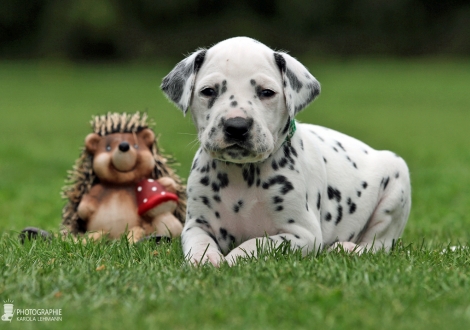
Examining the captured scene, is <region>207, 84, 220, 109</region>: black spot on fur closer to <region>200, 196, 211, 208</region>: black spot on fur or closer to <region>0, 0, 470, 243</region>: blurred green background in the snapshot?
<region>200, 196, 211, 208</region>: black spot on fur

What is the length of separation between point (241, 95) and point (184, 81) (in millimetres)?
605

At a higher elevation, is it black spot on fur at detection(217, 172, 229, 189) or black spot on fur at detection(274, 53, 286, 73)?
black spot on fur at detection(274, 53, 286, 73)

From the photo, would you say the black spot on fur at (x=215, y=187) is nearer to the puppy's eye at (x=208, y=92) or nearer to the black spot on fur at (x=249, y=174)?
the black spot on fur at (x=249, y=174)

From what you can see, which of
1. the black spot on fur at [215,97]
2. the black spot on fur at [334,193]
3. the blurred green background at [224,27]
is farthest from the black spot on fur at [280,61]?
the blurred green background at [224,27]

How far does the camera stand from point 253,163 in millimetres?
5461

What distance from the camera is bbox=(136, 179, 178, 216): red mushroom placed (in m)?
6.38

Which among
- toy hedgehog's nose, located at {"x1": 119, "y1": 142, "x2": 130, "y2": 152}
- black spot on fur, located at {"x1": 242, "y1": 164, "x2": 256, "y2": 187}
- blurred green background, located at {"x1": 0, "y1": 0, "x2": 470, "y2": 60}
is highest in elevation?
blurred green background, located at {"x1": 0, "y1": 0, "x2": 470, "y2": 60}

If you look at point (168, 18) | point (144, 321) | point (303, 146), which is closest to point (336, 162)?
point (303, 146)

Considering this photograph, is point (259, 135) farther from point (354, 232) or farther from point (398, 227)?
point (398, 227)

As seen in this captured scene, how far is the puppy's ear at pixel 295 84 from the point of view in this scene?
5.38 meters

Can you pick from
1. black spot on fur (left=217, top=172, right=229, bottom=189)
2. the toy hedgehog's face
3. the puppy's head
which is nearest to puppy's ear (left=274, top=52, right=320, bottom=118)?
the puppy's head

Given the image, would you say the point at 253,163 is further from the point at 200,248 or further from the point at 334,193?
the point at 334,193

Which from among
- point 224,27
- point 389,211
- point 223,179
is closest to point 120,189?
point 223,179

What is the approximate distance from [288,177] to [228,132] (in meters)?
0.74
